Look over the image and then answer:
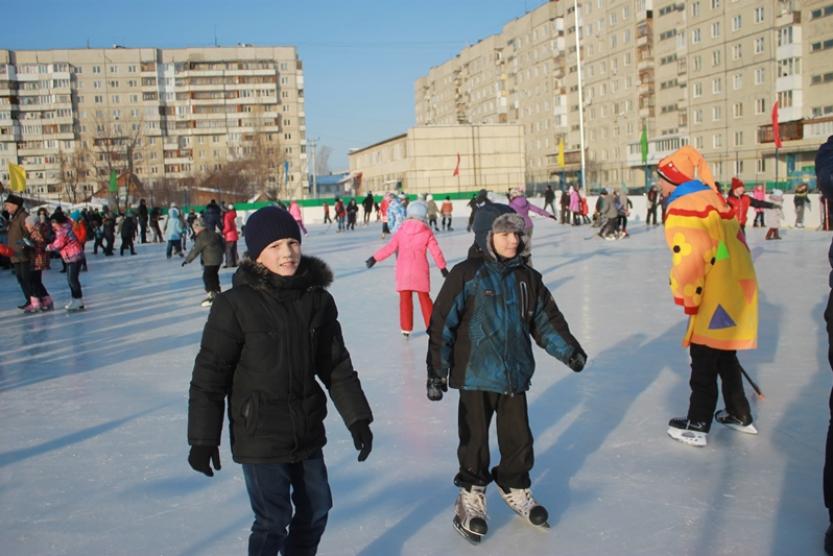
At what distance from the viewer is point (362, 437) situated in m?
2.44

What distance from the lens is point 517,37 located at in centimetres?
7675

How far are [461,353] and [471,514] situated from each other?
611 mm

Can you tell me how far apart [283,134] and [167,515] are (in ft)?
278

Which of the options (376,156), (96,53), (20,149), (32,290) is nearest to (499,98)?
(376,156)

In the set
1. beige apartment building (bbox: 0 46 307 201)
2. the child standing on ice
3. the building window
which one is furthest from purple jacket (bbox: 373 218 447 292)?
beige apartment building (bbox: 0 46 307 201)

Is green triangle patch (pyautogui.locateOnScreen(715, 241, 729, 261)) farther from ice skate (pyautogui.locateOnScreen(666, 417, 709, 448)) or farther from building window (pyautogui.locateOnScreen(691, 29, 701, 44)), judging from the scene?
building window (pyautogui.locateOnScreen(691, 29, 701, 44))

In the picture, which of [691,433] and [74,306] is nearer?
[691,433]

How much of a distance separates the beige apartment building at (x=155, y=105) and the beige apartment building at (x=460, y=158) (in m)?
27.1

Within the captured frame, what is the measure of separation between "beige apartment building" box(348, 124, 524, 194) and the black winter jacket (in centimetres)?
5253

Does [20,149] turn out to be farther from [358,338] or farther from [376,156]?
[358,338]

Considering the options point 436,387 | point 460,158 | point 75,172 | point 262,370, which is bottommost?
point 436,387

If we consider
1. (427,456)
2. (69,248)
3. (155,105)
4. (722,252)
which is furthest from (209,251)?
(155,105)

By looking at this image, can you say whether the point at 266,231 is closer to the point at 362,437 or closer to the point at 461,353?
the point at 362,437

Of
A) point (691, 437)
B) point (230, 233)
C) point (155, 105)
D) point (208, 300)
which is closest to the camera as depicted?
point (691, 437)
